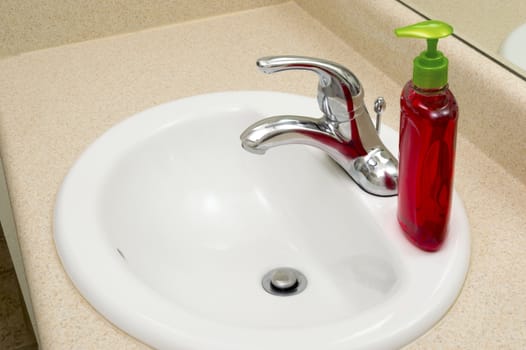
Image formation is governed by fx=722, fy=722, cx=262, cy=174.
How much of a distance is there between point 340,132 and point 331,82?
0.21 ft

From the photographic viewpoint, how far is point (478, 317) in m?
0.68

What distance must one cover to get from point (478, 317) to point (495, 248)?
108mm

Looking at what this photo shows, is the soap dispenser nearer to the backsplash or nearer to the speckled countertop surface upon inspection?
the speckled countertop surface

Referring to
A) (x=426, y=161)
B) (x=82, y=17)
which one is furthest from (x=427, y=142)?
(x=82, y=17)

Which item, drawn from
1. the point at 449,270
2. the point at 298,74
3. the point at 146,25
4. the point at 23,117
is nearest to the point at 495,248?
the point at 449,270

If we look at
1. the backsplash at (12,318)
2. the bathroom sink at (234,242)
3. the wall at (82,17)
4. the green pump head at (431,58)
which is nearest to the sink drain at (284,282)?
the bathroom sink at (234,242)

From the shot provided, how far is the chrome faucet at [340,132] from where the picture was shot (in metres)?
0.80

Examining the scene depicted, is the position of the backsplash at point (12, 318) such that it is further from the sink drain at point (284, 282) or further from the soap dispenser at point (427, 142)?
the soap dispenser at point (427, 142)

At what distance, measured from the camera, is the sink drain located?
0.90m

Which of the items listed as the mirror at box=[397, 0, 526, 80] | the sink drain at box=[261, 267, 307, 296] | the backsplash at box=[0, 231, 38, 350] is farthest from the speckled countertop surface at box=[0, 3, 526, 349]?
the backsplash at box=[0, 231, 38, 350]

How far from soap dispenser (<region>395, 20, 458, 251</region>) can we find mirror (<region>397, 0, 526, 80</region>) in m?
0.27

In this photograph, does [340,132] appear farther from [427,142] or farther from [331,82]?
[427,142]

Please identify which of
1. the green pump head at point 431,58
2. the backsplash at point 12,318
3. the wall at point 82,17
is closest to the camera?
the green pump head at point 431,58

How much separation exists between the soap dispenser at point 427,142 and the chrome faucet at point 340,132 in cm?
9
